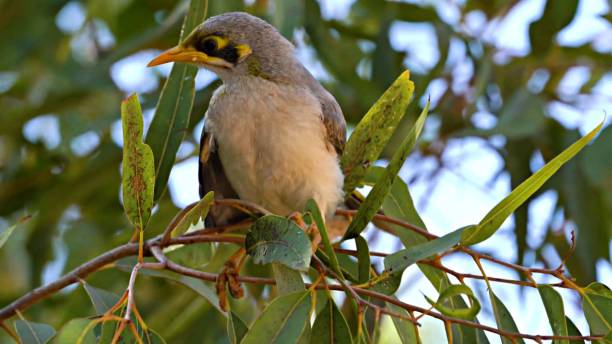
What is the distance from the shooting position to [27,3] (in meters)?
5.49

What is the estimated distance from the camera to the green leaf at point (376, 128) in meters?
2.99

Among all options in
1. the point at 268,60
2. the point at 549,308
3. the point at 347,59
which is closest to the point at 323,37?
the point at 347,59

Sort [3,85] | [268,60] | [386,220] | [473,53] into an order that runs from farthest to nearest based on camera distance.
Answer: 1. [3,85]
2. [473,53]
3. [268,60]
4. [386,220]

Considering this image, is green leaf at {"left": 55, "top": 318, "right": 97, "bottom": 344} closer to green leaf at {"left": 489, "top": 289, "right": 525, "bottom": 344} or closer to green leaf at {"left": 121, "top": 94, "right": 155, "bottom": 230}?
green leaf at {"left": 121, "top": 94, "right": 155, "bottom": 230}

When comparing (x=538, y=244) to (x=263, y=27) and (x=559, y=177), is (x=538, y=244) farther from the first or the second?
(x=263, y=27)

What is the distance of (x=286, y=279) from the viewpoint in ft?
9.57

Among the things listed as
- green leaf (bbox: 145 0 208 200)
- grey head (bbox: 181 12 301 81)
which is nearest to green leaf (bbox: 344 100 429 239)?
green leaf (bbox: 145 0 208 200)

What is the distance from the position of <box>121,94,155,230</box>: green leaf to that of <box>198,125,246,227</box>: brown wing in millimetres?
884

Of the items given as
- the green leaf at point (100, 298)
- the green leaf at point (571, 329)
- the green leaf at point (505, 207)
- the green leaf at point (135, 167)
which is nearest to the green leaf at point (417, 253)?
the green leaf at point (505, 207)

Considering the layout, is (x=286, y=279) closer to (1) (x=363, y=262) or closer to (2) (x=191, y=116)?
(1) (x=363, y=262)

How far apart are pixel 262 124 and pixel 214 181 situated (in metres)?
0.41

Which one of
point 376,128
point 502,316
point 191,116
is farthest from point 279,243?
point 191,116

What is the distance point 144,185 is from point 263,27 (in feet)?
4.14

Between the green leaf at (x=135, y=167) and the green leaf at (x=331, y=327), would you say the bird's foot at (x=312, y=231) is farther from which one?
the green leaf at (x=135, y=167)
